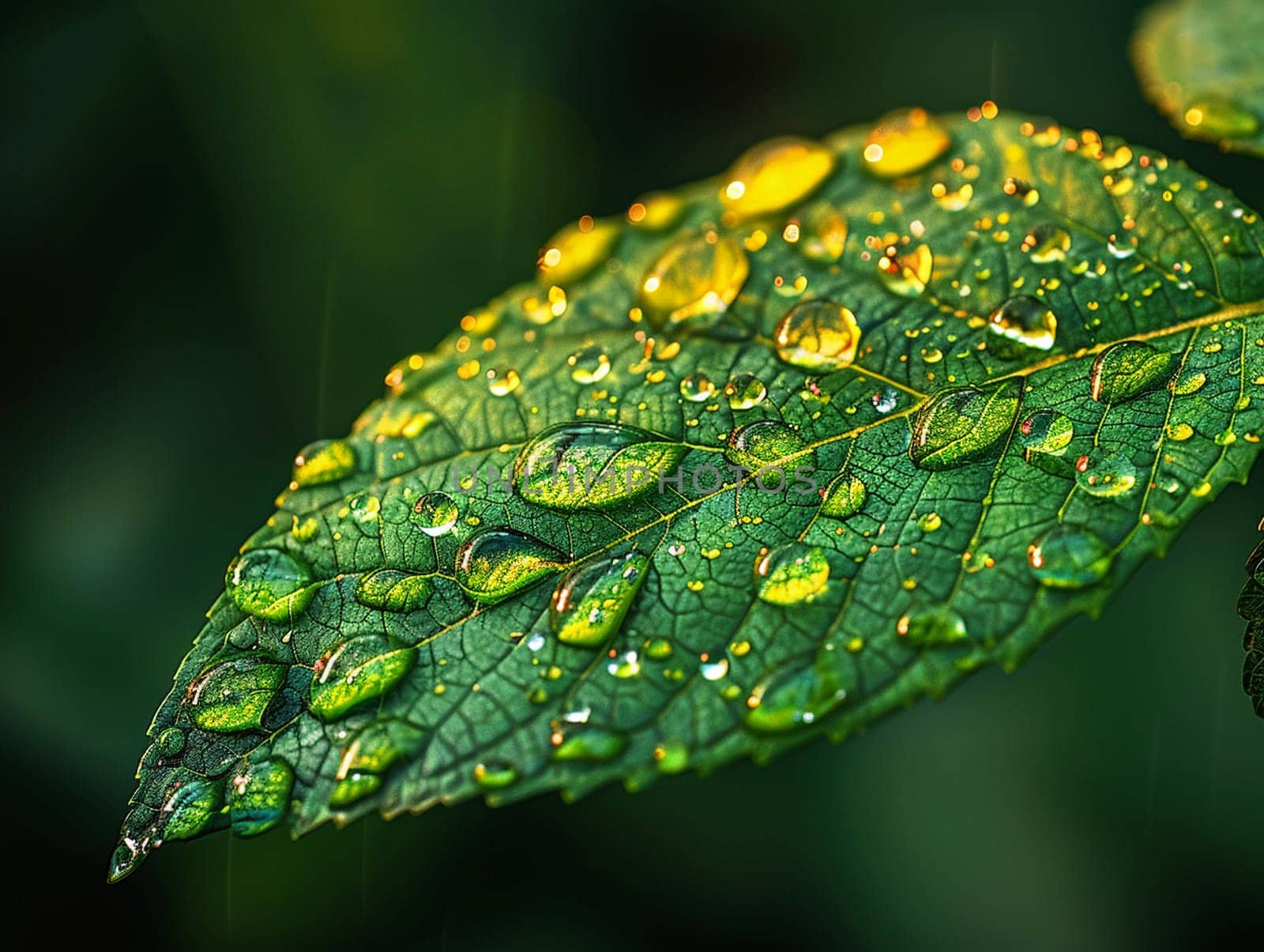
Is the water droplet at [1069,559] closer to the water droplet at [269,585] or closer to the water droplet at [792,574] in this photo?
the water droplet at [792,574]

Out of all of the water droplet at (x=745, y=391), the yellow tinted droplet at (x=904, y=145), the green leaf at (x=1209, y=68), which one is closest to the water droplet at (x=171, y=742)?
the water droplet at (x=745, y=391)

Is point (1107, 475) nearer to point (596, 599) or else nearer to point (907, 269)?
point (907, 269)

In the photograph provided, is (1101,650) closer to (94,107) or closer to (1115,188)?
(1115,188)

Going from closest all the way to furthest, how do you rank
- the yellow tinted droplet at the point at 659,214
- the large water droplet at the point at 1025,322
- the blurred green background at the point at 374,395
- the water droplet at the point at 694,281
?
the large water droplet at the point at 1025,322 < the water droplet at the point at 694,281 < the yellow tinted droplet at the point at 659,214 < the blurred green background at the point at 374,395

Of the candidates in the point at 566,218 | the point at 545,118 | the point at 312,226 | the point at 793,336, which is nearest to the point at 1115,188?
the point at 793,336

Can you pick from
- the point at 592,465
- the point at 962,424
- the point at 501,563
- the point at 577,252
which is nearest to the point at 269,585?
the point at 501,563
